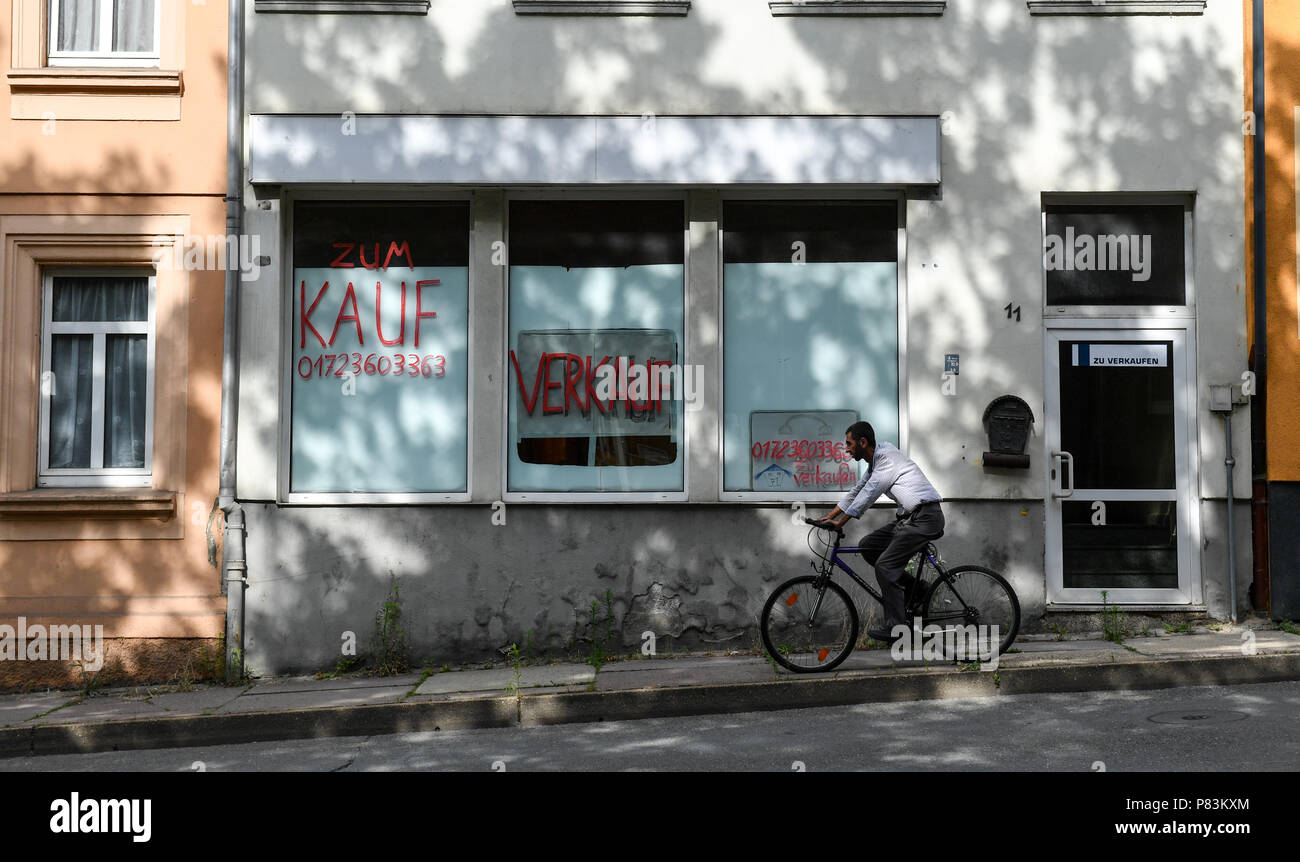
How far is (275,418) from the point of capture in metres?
9.71

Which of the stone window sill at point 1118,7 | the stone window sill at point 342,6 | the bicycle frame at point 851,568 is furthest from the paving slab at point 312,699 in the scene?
the stone window sill at point 1118,7

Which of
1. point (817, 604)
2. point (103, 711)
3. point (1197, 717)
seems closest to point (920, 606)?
point (817, 604)

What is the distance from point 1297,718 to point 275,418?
281 inches

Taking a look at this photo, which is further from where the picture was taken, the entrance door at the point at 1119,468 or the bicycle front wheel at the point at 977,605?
the entrance door at the point at 1119,468

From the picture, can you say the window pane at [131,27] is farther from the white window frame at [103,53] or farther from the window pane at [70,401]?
the window pane at [70,401]

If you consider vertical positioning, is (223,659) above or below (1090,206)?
below

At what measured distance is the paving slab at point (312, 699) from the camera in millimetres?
8180

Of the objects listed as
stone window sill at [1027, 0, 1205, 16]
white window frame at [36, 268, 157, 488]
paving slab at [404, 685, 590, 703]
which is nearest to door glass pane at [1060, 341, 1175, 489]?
stone window sill at [1027, 0, 1205, 16]

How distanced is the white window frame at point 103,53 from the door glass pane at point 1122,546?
7920 mm

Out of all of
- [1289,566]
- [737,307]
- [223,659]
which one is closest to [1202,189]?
[1289,566]

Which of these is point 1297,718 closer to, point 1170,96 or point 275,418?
point 1170,96

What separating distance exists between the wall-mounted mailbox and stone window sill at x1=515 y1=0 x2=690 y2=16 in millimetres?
3871

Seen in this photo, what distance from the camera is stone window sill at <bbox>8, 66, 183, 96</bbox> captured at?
382 inches
